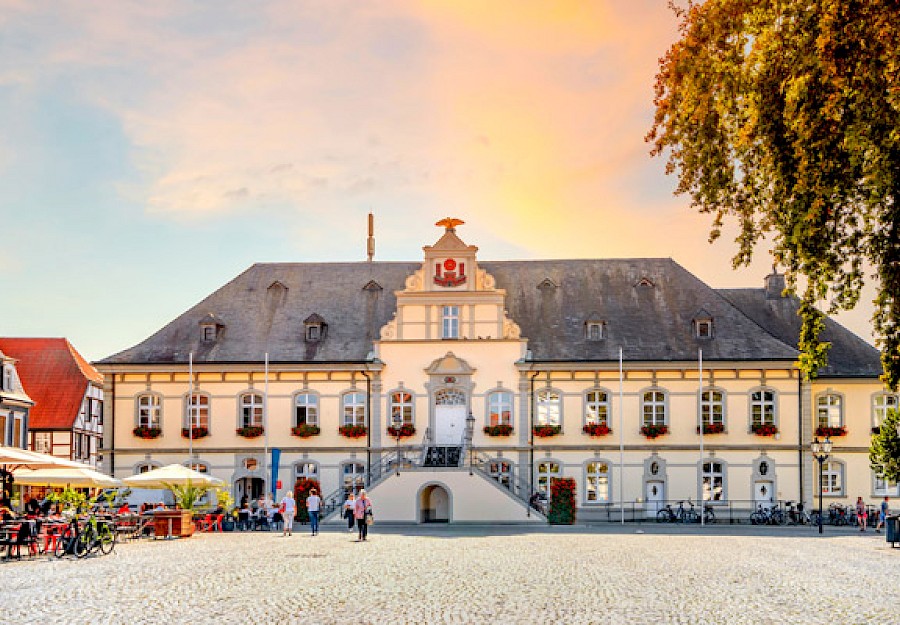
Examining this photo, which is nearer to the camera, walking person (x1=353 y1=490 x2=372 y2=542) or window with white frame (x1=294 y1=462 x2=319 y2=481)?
walking person (x1=353 y1=490 x2=372 y2=542)

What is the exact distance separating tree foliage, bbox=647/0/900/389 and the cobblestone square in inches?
166

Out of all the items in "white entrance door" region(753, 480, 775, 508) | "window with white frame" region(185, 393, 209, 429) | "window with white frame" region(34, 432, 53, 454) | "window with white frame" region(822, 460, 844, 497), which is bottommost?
"white entrance door" region(753, 480, 775, 508)

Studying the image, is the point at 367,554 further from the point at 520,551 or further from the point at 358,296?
the point at 358,296

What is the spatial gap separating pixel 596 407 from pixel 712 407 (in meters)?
4.45

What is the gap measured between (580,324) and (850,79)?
113ft

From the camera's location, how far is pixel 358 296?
49562mm

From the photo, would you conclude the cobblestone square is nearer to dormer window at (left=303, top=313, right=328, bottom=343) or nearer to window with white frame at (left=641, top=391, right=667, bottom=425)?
window with white frame at (left=641, top=391, right=667, bottom=425)

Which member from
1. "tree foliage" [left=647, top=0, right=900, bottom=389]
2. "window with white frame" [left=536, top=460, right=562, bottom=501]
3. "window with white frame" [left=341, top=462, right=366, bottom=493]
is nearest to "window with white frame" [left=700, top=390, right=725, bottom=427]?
"window with white frame" [left=536, top=460, right=562, bottom=501]

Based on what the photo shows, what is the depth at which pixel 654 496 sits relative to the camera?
45.3m

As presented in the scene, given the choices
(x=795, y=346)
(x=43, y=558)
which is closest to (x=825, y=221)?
(x=43, y=558)

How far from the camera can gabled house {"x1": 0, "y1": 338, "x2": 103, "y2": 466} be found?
64.9 metres

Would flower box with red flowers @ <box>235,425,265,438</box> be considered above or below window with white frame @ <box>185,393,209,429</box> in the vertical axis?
below

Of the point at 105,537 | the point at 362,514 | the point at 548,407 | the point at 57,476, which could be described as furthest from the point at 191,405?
the point at 105,537

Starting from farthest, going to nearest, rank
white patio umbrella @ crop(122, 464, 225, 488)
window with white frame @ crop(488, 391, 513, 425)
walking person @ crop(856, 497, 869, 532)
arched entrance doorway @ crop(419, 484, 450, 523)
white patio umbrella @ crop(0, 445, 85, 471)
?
window with white frame @ crop(488, 391, 513, 425), arched entrance doorway @ crop(419, 484, 450, 523), walking person @ crop(856, 497, 869, 532), white patio umbrella @ crop(122, 464, 225, 488), white patio umbrella @ crop(0, 445, 85, 471)
